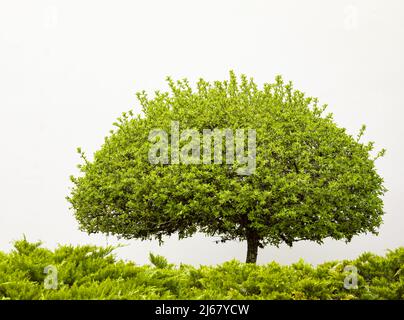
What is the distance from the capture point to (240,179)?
1883 centimetres

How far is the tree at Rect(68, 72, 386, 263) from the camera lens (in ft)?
59.8

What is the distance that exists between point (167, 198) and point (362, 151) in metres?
8.94

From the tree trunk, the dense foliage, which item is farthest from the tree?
the dense foliage

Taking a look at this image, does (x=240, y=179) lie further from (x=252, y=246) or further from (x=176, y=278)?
(x=176, y=278)

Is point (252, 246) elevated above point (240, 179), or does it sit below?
below

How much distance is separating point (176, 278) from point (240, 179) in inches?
439

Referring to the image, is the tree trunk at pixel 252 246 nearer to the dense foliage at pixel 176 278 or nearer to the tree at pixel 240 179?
the tree at pixel 240 179

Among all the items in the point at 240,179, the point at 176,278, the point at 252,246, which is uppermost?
the point at 240,179

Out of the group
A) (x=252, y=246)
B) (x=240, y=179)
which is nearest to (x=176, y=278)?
(x=240, y=179)

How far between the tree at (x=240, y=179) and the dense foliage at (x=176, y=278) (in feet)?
25.0

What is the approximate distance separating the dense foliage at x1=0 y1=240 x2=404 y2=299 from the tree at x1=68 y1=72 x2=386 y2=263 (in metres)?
7.62

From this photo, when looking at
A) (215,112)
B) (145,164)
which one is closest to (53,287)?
(145,164)

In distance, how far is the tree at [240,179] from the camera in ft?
59.8

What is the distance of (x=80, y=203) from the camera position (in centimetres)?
2062
